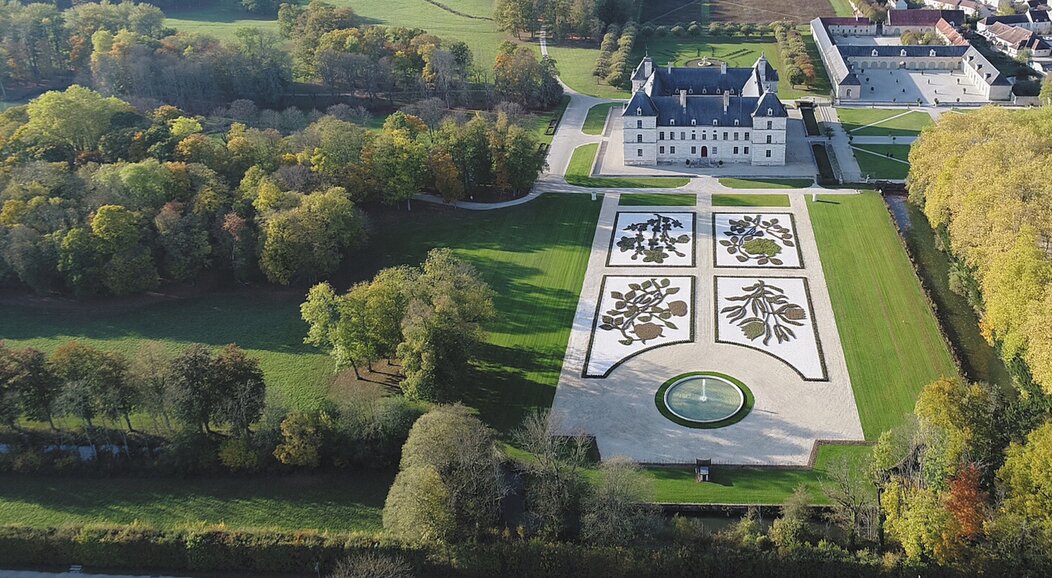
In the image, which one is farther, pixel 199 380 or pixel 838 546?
pixel 199 380

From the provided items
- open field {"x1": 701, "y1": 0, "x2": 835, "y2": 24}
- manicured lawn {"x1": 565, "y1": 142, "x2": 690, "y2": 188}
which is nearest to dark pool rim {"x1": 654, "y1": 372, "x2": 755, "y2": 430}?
manicured lawn {"x1": 565, "y1": 142, "x2": 690, "y2": 188}

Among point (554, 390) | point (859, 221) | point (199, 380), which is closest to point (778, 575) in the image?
point (554, 390)

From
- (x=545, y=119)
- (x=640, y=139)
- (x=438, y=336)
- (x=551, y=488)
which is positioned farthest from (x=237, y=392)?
(x=545, y=119)

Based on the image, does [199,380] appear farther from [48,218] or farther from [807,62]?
[807,62]

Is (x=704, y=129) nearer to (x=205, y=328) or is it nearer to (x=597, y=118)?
(x=597, y=118)

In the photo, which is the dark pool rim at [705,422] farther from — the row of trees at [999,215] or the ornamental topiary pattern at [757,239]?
the ornamental topiary pattern at [757,239]

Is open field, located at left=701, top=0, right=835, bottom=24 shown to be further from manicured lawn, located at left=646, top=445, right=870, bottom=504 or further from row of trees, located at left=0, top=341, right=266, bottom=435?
row of trees, located at left=0, top=341, right=266, bottom=435
